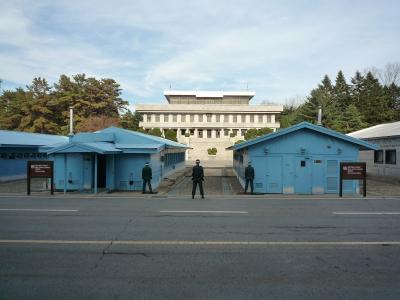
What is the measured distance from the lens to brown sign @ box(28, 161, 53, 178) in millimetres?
19141

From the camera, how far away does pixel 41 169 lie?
1922cm

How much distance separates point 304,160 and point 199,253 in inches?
552

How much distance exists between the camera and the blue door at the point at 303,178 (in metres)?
20.4

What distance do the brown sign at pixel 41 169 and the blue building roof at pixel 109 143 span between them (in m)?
1.10

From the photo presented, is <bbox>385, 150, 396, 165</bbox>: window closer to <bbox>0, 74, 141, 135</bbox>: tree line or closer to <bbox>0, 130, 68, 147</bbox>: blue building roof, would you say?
<bbox>0, 130, 68, 147</bbox>: blue building roof

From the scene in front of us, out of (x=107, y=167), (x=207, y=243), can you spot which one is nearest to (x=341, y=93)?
(x=107, y=167)

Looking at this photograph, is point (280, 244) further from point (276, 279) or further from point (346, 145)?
point (346, 145)

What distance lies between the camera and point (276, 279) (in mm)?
6238

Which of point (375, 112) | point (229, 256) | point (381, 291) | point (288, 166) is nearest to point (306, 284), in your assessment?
point (381, 291)

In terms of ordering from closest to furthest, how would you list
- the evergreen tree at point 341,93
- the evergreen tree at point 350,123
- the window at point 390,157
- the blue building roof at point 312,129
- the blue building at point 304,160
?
the blue building roof at point 312,129 < the blue building at point 304,160 < the window at point 390,157 < the evergreen tree at point 350,123 < the evergreen tree at point 341,93

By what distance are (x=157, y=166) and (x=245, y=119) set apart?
65775 mm

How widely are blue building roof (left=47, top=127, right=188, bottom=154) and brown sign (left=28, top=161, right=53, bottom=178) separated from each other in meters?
1.10

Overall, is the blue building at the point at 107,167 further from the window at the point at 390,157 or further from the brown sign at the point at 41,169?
the window at the point at 390,157

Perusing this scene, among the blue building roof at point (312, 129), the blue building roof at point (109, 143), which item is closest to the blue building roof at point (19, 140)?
the blue building roof at point (109, 143)
